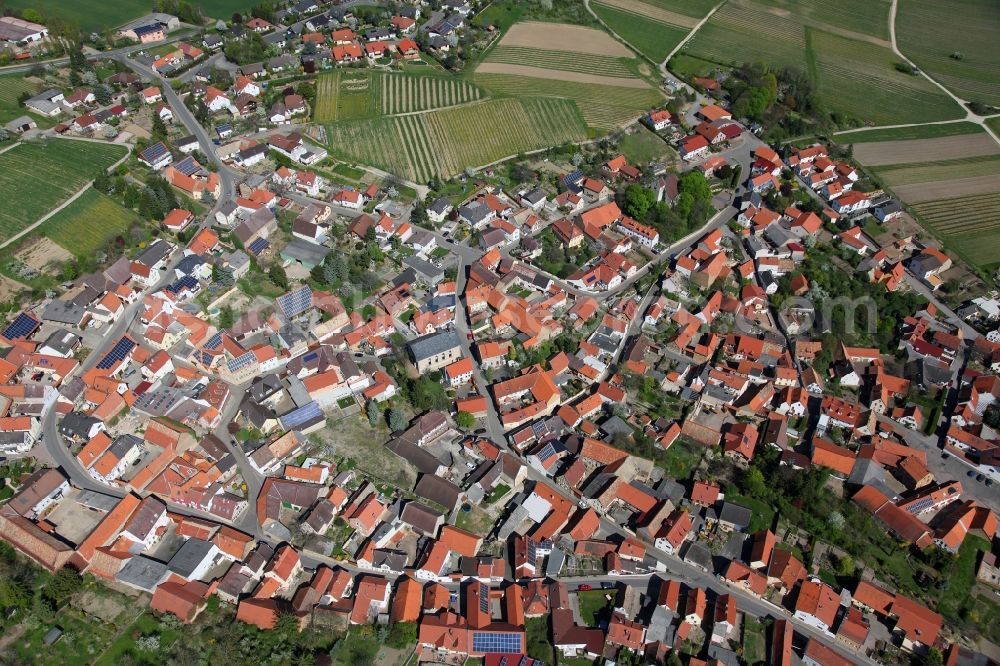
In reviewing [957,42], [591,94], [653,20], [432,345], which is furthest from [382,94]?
[957,42]

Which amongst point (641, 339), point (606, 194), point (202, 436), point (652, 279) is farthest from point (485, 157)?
point (202, 436)

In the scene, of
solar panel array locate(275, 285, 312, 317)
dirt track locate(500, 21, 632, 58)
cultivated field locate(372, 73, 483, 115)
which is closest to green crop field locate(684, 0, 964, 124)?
dirt track locate(500, 21, 632, 58)

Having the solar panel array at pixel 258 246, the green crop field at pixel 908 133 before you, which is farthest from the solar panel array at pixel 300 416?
the green crop field at pixel 908 133

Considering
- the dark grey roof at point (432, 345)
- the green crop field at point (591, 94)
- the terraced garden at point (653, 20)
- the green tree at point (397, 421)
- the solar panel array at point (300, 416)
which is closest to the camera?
the solar panel array at point (300, 416)

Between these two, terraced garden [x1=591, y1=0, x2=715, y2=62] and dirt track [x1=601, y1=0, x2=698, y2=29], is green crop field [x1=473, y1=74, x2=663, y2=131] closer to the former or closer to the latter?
terraced garden [x1=591, y1=0, x2=715, y2=62]

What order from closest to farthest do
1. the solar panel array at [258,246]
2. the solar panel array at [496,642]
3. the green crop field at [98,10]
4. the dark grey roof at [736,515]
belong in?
the solar panel array at [496,642] → the dark grey roof at [736,515] → the solar panel array at [258,246] → the green crop field at [98,10]

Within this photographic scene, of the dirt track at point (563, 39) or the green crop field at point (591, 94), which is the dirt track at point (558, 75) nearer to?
the green crop field at point (591, 94)
